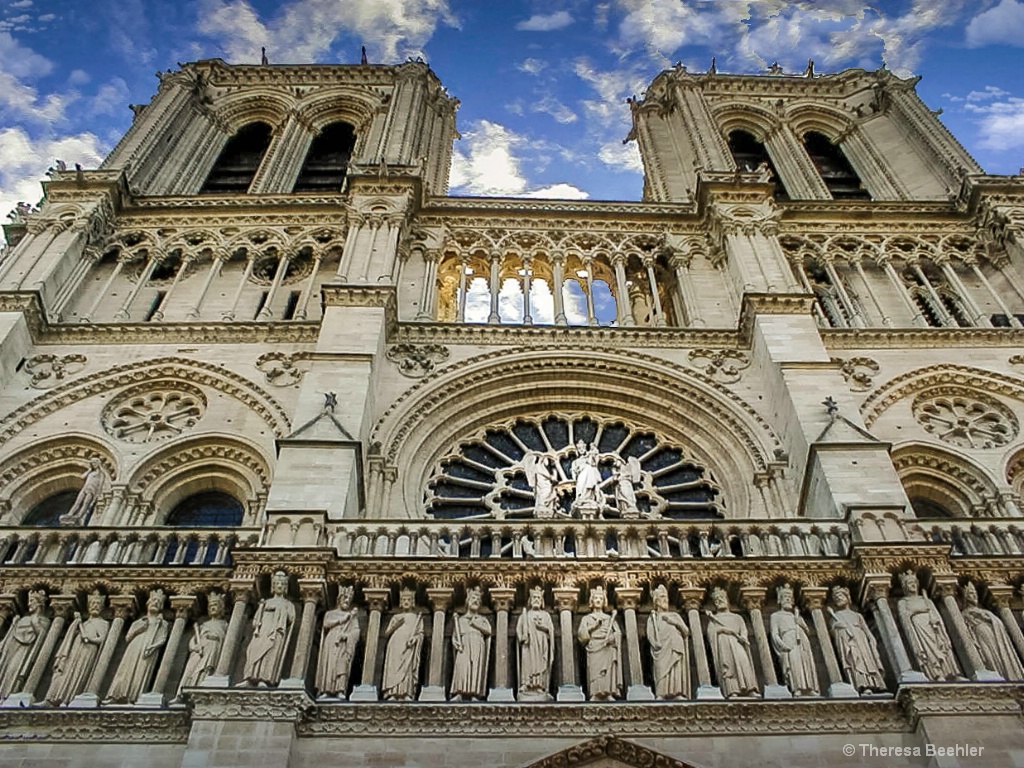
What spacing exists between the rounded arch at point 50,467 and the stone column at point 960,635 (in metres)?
10.8

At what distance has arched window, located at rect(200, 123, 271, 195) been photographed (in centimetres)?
2428

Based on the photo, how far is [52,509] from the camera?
14641mm

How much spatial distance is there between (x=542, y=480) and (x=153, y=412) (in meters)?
6.15

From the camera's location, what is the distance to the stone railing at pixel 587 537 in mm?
11438

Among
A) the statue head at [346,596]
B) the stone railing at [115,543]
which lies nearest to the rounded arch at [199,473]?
the stone railing at [115,543]

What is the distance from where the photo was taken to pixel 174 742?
942cm

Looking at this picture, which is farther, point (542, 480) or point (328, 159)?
point (328, 159)

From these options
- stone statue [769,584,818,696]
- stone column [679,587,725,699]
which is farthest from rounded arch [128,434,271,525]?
stone statue [769,584,818,696]

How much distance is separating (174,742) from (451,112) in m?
22.7

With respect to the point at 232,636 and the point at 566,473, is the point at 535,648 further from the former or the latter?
the point at 566,473

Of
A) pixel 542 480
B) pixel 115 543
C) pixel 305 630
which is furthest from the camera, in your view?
pixel 542 480

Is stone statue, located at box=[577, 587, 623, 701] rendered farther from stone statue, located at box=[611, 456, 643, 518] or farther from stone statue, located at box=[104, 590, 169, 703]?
stone statue, located at box=[104, 590, 169, 703]

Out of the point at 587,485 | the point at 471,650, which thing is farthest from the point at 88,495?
the point at 587,485

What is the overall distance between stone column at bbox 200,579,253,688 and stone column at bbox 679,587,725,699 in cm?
447
